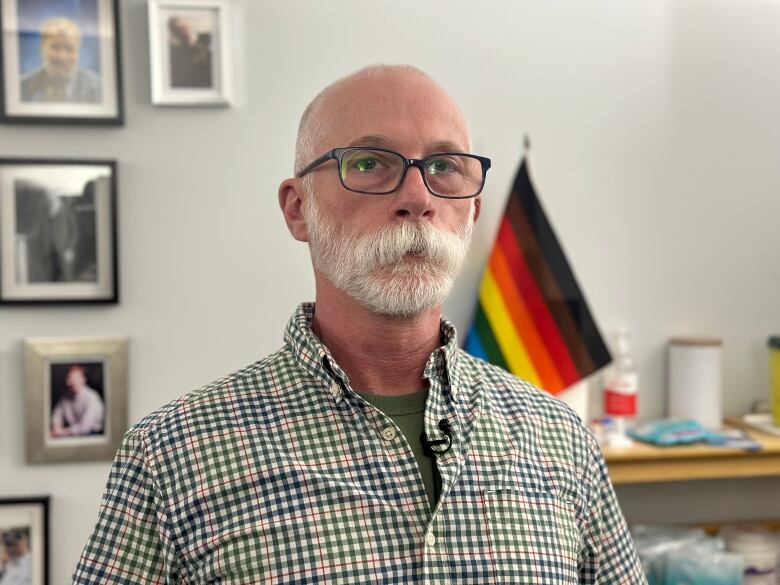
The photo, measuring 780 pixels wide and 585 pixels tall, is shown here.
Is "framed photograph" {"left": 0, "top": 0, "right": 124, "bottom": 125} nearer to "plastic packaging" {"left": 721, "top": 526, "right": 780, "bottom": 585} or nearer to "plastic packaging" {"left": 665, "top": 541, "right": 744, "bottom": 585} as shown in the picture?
"plastic packaging" {"left": 665, "top": 541, "right": 744, "bottom": 585}

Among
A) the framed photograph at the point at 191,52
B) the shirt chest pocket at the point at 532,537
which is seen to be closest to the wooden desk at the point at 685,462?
the shirt chest pocket at the point at 532,537

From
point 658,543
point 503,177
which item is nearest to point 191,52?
point 503,177

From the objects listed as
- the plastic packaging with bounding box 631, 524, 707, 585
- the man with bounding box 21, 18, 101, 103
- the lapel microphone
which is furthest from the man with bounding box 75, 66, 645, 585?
→ the man with bounding box 21, 18, 101, 103

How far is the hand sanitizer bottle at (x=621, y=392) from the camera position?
1.93 metres

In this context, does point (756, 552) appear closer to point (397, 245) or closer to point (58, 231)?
point (397, 245)

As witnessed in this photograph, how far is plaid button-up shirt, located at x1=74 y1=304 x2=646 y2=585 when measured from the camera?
88cm

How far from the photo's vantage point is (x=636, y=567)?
107 centimetres

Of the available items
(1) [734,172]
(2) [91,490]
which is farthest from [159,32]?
(1) [734,172]

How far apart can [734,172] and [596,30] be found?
0.53 metres

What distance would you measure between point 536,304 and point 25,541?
133 centimetres

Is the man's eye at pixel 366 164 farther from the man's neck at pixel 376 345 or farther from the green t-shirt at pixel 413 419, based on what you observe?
the green t-shirt at pixel 413 419

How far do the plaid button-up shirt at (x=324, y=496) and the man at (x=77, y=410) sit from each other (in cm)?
94

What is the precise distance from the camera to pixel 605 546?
3.44 ft

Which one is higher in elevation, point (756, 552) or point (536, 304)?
point (536, 304)
